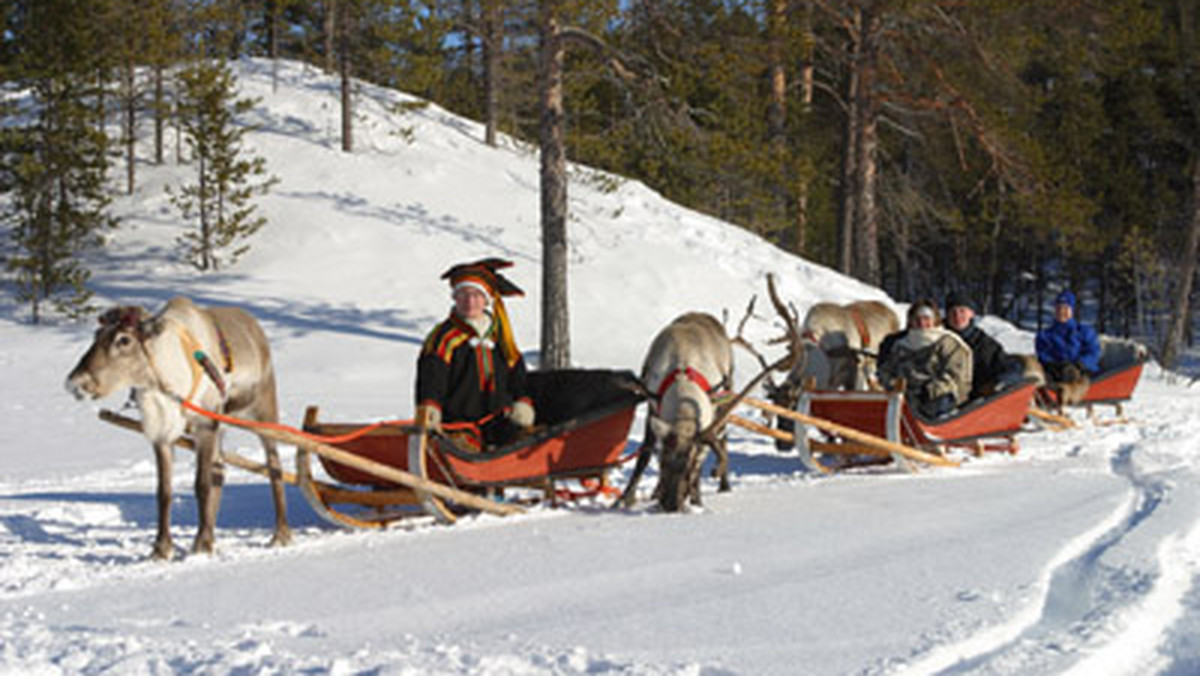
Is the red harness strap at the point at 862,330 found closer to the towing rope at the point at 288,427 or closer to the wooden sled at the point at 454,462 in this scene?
the wooden sled at the point at 454,462

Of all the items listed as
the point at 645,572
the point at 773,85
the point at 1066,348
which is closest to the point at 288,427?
the point at 645,572

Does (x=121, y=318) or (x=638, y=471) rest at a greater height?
(x=121, y=318)

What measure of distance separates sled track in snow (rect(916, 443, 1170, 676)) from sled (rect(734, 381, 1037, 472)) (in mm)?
2050

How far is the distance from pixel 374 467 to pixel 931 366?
194 inches

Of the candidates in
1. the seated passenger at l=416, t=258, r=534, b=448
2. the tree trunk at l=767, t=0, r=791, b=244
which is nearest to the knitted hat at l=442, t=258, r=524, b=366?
the seated passenger at l=416, t=258, r=534, b=448

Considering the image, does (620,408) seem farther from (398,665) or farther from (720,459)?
(398,665)

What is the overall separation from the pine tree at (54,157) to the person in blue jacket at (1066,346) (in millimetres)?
13489

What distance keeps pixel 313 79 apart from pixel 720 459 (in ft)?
76.4

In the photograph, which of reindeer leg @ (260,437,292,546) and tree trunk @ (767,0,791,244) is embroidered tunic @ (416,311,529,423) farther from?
tree trunk @ (767,0,791,244)

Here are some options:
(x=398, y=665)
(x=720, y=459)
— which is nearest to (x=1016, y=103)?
(x=720, y=459)

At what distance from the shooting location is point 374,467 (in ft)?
15.9

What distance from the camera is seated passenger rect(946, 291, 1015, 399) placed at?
28.7 ft

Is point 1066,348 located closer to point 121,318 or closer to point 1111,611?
point 1111,611

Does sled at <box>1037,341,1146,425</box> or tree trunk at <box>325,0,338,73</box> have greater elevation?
tree trunk at <box>325,0,338,73</box>
